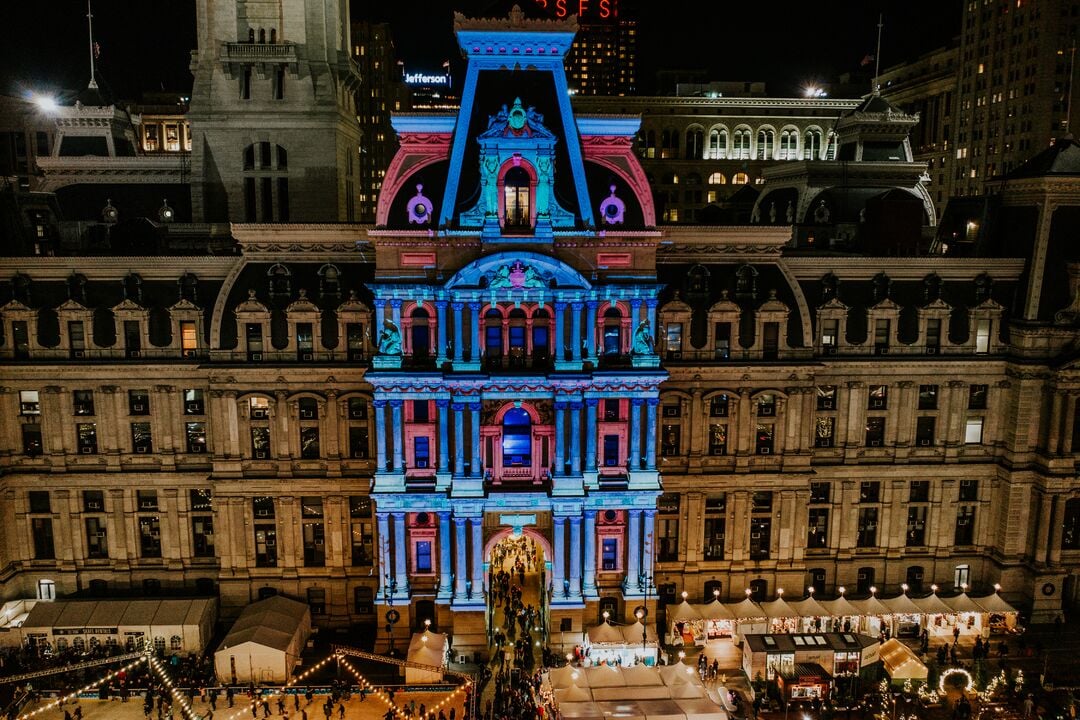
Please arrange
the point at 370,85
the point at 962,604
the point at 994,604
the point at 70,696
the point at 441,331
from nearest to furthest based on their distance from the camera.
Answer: the point at 70,696, the point at 441,331, the point at 962,604, the point at 994,604, the point at 370,85

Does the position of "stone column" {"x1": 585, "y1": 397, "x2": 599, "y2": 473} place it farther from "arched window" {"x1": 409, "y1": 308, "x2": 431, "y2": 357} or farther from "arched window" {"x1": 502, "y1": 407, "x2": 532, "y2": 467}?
"arched window" {"x1": 409, "y1": 308, "x2": 431, "y2": 357}

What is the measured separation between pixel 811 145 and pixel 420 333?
4375 inches

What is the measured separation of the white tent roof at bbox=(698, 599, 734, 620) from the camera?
58094 mm

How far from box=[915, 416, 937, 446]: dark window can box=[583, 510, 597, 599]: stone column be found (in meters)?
25.8

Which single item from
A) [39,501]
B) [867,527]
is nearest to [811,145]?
[867,527]

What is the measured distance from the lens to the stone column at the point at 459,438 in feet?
186

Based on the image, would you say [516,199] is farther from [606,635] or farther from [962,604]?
[962,604]

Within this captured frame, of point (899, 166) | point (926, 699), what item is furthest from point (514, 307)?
point (899, 166)

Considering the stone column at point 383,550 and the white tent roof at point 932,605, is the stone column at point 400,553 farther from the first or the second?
the white tent roof at point 932,605

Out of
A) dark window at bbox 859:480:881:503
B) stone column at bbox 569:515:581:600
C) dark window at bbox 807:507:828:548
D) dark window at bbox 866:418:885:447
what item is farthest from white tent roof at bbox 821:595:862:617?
stone column at bbox 569:515:581:600

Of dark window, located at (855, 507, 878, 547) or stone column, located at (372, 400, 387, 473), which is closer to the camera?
stone column, located at (372, 400, 387, 473)

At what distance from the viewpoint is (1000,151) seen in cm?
14062

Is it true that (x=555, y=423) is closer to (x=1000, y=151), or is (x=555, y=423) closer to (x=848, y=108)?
(x=848, y=108)

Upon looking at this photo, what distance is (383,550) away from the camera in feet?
189
